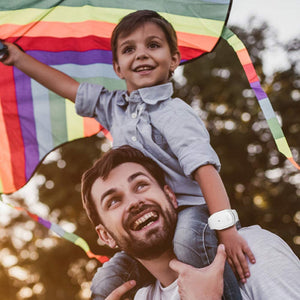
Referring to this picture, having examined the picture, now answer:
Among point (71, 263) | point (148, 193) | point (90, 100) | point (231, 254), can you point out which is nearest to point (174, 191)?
point (148, 193)

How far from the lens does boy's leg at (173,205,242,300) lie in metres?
1.24

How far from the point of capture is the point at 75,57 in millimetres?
1914

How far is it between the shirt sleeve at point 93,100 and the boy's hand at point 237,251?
62cm

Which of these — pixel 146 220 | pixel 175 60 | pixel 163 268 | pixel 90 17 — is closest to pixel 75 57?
pixel 90 17

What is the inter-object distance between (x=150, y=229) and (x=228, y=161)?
2.51 meters

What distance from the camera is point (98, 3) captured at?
1.80 meters

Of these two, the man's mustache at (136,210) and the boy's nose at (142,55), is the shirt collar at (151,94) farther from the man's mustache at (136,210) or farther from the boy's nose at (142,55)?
the man's mustache at (136,210)

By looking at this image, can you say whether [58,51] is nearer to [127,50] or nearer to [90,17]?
[90,17]

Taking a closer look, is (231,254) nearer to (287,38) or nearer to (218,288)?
(218,288)

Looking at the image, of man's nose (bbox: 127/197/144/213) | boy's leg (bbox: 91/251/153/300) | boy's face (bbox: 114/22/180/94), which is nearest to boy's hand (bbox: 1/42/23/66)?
boy's face (bbox: 114/22/180/94)

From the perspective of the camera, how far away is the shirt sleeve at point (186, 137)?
132 centimetres

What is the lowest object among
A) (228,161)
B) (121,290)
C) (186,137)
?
(228,161)

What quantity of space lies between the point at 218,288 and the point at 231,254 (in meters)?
0.11

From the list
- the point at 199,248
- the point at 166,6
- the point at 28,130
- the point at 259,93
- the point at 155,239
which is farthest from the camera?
the point at 28,130
